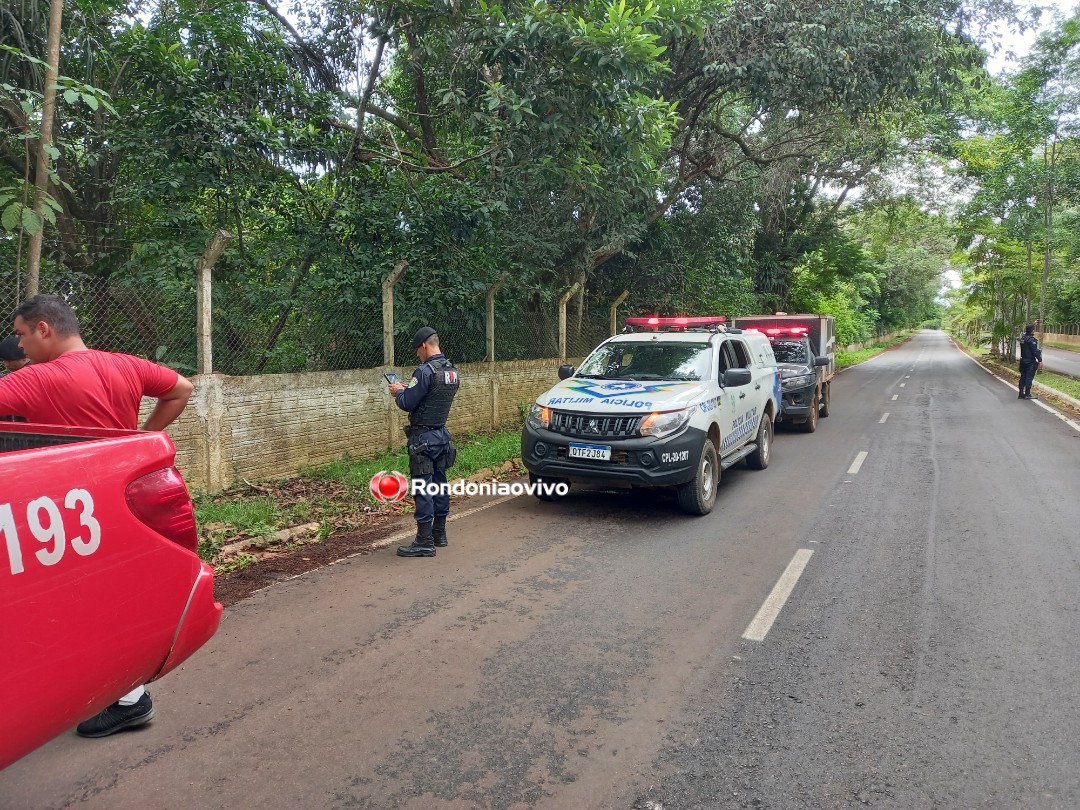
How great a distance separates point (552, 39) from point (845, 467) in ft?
21.7

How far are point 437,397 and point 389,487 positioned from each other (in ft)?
7.83

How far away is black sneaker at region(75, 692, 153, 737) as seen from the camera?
128 inches

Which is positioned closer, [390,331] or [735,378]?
[735,378]

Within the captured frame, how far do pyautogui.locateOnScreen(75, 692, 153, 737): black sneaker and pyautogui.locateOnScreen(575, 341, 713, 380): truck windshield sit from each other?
597 cm

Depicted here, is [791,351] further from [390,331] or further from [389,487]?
[389,487]

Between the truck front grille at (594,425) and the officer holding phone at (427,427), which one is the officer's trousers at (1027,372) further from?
the officer holding phone at (427,427)

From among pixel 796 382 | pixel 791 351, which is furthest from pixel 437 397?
pixel 791 351

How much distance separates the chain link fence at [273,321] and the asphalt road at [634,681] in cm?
317

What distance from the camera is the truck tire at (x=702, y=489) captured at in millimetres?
7188

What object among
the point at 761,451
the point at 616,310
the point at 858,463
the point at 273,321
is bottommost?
the point at 858,463

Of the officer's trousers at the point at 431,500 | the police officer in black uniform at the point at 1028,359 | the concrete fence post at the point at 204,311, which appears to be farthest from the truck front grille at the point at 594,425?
the police officer in black uniform at the point at 1028,359

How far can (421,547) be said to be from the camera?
6.05 m

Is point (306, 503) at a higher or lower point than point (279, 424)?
lower

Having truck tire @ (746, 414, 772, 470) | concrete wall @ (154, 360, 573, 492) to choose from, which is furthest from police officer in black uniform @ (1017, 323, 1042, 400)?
concrete wall @ (154, 360, 573, 492)
